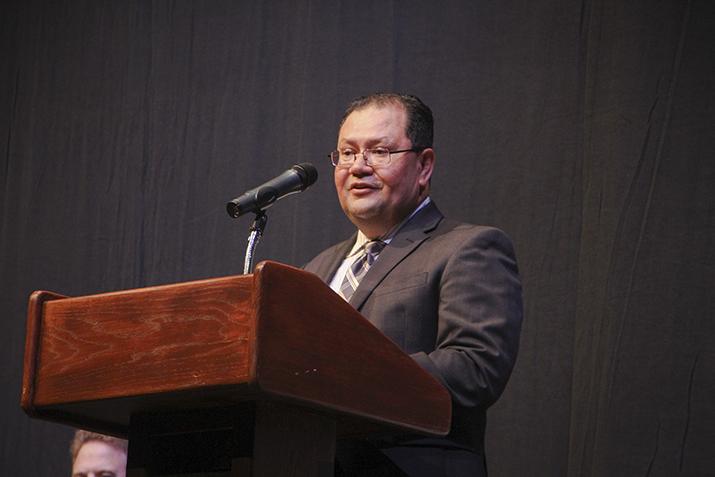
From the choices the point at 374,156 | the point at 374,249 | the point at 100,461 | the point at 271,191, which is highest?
the point at 374,156

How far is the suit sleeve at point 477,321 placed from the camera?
7.13 feet

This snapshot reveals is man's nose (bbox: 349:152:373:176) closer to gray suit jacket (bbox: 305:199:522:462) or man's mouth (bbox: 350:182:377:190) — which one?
man's mouth (bbox: 350:182:377:190)

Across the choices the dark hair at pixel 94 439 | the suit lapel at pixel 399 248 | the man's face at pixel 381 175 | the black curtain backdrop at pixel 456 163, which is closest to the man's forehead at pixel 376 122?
the man's face at pixel 381 175

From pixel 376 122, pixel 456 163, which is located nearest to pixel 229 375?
pixel 376 122

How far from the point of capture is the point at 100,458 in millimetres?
3273

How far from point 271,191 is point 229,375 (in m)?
0.73

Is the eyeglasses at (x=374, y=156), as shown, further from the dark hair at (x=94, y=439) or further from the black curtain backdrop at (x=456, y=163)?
the dark hair at (x=94, y=439)

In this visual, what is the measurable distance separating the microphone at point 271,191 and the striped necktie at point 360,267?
14.7 inches

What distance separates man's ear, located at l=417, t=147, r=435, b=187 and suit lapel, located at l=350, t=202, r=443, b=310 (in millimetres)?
69

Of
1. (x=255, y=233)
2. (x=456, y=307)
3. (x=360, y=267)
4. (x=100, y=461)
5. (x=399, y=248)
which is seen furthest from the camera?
(x=100, y=461)

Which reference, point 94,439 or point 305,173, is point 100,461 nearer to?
point 94,439

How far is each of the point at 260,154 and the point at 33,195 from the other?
112cm

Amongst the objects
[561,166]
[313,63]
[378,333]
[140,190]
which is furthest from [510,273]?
[140,190]

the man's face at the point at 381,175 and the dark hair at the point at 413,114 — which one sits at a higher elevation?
the dark hair at the point at 413,114
